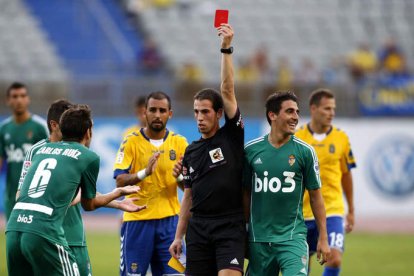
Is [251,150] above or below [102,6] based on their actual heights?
below

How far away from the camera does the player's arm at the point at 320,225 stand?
8.59m

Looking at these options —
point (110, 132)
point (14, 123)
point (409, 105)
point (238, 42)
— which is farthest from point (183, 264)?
point (238, 42)

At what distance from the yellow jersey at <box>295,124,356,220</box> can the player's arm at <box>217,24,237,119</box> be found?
2.89 meters

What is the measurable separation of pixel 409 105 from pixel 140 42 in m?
8.91

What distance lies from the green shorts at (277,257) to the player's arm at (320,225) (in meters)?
0.17

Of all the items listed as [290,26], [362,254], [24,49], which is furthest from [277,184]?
[290,26]

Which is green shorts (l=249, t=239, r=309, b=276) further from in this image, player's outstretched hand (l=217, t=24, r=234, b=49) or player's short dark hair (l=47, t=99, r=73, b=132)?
player's short dark hair (l=47, t=99, r=73, b=132)

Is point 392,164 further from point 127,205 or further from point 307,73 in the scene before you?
point 127,205

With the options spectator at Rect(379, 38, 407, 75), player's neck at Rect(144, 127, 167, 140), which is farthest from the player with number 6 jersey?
spectator at Rect(379, 38, 407, 75)

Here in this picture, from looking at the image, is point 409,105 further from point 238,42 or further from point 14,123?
point 14,123

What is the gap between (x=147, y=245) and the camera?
9.91 metres

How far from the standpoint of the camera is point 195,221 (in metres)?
8.85

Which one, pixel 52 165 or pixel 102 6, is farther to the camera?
pixel 102 6

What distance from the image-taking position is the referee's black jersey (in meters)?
8.75
